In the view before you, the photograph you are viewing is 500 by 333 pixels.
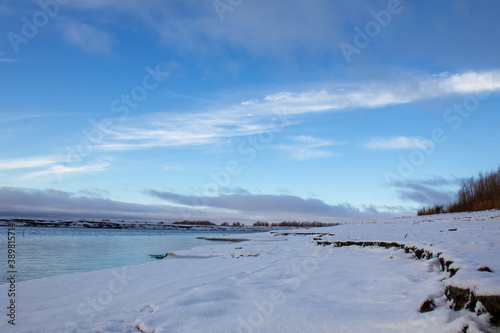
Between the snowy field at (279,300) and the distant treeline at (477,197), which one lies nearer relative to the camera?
the snowy field at (279,300)

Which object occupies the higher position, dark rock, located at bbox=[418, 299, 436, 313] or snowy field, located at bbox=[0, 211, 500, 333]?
dark rock, located at bbox=[418, 299, 436, 313]

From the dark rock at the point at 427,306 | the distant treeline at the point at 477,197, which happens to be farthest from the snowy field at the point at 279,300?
the distant treeline at the point at 477,197

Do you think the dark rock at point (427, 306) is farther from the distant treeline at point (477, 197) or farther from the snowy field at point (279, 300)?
the distant treeline at point (477, 197)

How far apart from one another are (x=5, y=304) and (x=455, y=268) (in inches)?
273

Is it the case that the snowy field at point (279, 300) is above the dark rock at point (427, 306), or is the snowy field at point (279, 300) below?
below

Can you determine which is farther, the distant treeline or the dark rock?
the distant treeline

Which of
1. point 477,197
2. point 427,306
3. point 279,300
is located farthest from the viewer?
point 477,197

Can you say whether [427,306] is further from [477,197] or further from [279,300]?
[477,197]

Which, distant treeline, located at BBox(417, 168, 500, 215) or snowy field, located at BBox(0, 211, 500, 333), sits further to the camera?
distant treeline, located at BBox(417, 168, 500, 215)

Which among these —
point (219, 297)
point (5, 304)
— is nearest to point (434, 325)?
point (219, 297)

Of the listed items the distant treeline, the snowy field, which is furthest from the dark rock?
the distant treeline

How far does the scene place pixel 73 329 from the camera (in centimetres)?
431

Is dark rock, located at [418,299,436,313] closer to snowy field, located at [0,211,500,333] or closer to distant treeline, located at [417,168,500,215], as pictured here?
snowy field, located at [0,211,500,333]

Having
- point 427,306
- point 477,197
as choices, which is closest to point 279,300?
point 427,306
